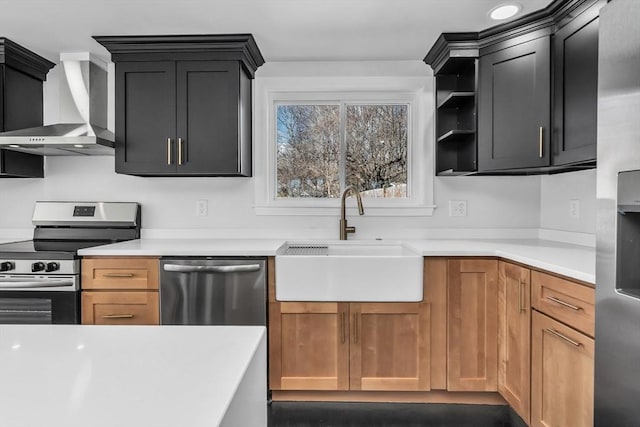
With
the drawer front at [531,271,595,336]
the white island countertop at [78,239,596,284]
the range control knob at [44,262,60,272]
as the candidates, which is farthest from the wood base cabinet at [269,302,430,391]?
the range control knob at [44,262,60,272]

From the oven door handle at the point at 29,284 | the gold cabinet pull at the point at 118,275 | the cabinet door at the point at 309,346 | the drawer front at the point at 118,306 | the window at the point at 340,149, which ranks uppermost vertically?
the window at the point at 340,149

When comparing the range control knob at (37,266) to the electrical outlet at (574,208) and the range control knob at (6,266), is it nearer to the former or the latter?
the range control knob at (6,266)

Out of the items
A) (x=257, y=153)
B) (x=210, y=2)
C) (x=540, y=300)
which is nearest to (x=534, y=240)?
(x=540, y=300)

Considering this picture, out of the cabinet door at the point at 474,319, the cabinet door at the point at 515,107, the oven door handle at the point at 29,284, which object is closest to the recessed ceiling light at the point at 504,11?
the cabinet door at the point at 515,107

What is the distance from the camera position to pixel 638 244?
1129 mm

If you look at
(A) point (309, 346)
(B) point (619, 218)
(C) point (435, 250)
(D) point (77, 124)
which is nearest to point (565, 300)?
(B) point (619, 218)

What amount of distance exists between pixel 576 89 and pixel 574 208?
826 millimetres

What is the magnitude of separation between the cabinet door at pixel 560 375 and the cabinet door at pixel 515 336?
0.06 meters

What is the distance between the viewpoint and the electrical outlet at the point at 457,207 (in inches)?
112

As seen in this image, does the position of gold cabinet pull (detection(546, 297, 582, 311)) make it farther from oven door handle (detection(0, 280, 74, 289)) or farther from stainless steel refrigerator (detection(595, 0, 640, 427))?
oven door handle (detection(0, 280, 74, 289))

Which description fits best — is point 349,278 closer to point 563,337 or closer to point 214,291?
point 214,291

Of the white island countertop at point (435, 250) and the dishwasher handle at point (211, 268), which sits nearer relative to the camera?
the white island countertop at point (435, 250)

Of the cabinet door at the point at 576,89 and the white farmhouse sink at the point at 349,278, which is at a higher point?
the cabinet door at the point at 576,89

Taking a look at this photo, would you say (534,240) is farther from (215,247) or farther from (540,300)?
(215,247)
